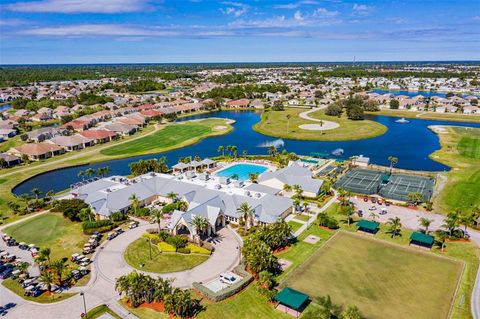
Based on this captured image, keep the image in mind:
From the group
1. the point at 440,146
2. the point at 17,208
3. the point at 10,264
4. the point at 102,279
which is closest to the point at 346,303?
the point at 102,279

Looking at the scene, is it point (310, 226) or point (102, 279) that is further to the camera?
point (310, 226)

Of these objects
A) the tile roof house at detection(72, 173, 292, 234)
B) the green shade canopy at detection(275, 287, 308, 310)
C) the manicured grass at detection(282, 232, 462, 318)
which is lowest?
the manicured grass at detection(282, 232, 462, 318)

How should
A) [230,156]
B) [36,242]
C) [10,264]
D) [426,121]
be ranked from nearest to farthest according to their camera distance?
1. [10,264]
2. [36,242]
3. [230,156]
4. [426,121]

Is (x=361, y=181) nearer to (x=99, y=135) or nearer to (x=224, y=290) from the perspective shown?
(x=224, y=290)

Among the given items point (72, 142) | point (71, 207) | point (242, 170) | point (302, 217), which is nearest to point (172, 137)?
point (72, 142)

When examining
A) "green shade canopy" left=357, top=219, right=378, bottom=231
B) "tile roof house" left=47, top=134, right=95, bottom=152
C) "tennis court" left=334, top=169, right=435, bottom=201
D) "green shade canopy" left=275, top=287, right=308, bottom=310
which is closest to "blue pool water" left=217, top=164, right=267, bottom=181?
"tennis court" left=334, top=169, right=435, bottom=201

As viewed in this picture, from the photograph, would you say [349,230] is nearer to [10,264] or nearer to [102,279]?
[102,279]

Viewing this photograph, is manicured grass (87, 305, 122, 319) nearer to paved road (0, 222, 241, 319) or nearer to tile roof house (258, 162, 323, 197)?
paved road (0, 222, 241, 319)
